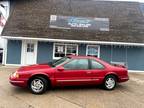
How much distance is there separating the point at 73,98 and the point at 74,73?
46.3 inches

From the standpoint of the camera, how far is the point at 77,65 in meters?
9.10

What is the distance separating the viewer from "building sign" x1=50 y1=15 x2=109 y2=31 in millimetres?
16516

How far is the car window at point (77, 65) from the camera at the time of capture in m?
8.94

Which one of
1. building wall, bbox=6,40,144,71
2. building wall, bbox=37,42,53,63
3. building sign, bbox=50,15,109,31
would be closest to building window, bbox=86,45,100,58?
building wall, bbox=6,40,144,71

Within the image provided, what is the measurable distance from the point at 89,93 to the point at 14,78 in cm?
303

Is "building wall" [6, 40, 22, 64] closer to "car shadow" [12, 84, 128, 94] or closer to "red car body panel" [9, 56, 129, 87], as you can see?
"car shadow" [12, 84, 128, 94]

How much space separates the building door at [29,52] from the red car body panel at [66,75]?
7406 millimetres

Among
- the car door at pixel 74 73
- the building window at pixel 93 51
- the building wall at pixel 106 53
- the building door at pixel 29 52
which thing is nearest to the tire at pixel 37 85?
the car door at pixel 74 73

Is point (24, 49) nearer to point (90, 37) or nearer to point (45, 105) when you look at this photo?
point (90, 37)

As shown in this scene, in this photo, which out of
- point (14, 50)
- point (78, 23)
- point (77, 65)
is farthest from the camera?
point (78, 23)

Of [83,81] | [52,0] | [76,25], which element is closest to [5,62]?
[76,25]

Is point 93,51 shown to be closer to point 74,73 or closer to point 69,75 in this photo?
point 74,73

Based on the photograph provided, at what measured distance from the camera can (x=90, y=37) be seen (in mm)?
15789

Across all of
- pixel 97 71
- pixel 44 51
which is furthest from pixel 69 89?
pixel 44 51
